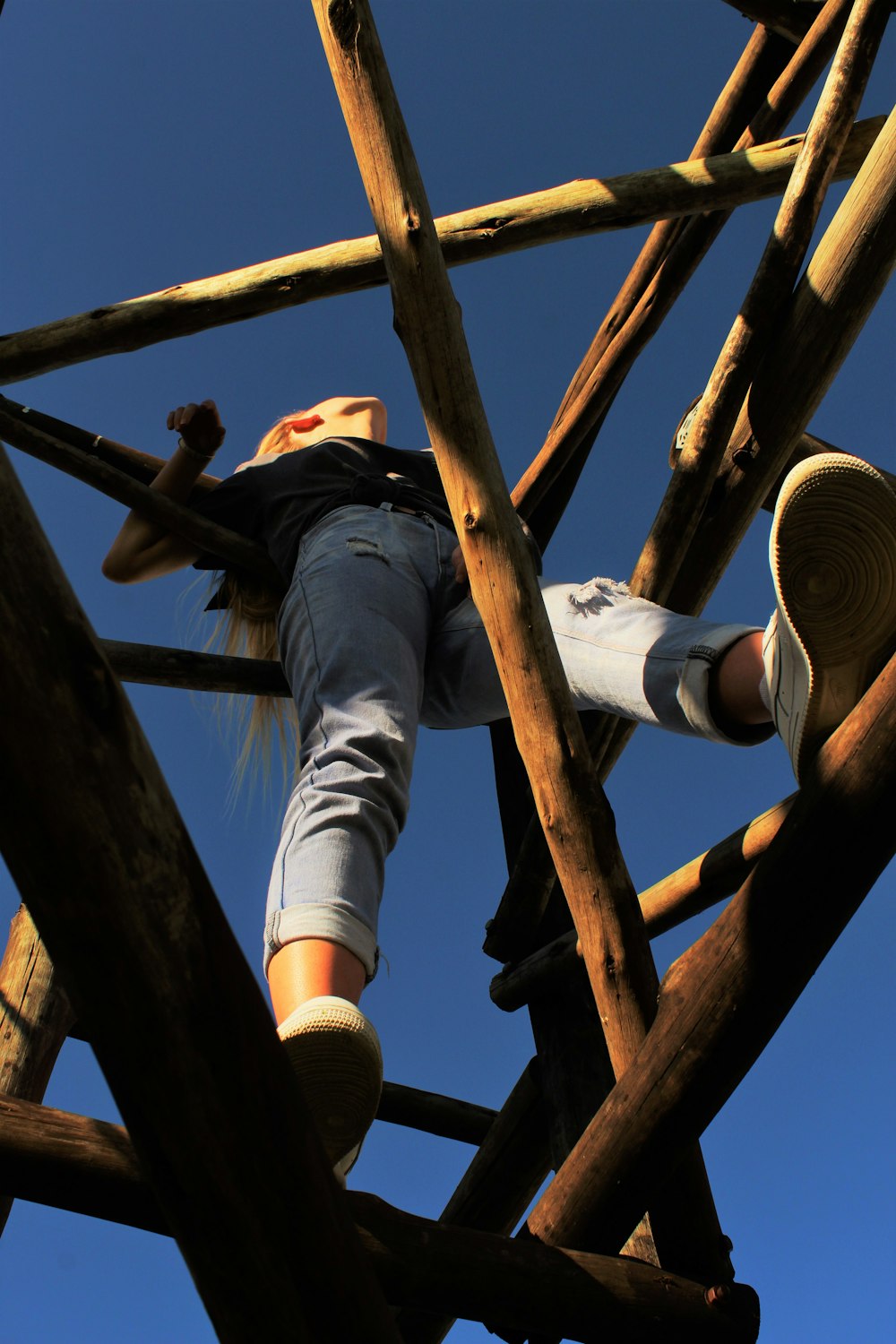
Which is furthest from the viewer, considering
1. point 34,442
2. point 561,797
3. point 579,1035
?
point 34,442

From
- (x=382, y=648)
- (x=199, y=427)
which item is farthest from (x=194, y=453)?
(x=382, y=648)

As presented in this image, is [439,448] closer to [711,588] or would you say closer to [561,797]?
[561,797]

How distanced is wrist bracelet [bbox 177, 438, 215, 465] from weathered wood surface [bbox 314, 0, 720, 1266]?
1109 millimetres

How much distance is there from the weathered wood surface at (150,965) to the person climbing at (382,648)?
0.94ft

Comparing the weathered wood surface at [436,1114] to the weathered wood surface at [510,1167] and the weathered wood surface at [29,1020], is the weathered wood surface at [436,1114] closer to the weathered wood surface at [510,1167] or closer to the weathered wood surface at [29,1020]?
the weathered wood surface at [510,1167]

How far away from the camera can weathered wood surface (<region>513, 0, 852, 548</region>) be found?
308cm

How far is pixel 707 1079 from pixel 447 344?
1.19m

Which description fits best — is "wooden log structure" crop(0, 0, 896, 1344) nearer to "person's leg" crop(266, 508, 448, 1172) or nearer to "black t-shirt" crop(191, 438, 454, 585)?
"black t-shirt" crop(191, 438, 454, 585)

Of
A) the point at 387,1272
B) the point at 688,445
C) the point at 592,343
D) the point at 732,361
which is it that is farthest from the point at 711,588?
the point at 387,1272

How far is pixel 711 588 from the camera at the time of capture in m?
2.69

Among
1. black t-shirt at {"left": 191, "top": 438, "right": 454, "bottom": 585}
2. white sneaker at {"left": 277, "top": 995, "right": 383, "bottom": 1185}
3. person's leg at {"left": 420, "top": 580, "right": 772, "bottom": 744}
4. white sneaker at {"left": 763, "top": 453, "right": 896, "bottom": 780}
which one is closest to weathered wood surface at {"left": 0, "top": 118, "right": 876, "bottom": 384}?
black t-shirt at {"left": 191, "top": 438, "right": 454, "bottom": 585}

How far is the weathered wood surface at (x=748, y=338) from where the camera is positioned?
2.46m

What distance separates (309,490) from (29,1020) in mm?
1451

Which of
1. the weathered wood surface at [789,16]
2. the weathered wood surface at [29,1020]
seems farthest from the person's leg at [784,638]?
the weathered wood surface at [789,16]
